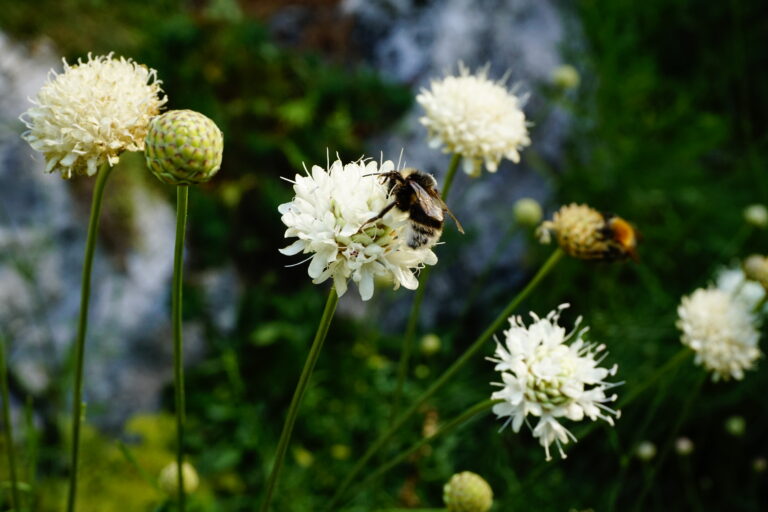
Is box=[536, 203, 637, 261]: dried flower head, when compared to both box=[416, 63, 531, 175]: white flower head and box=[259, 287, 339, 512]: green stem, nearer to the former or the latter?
box=[416, 63, 531, 175]: white flower head

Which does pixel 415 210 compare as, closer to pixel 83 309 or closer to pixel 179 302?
pixel 179 302

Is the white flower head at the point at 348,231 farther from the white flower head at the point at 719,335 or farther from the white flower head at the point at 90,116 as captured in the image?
the white flower head at the point at 719,335

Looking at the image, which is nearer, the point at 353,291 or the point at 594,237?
the point at 594,237

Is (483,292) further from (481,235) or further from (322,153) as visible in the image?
(322,153)

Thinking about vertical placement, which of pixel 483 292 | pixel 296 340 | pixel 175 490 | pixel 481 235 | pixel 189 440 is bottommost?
pixel 175 490

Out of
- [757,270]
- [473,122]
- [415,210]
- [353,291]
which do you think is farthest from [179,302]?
[353,291]

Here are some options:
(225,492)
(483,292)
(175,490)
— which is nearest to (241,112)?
(483,292)
